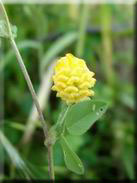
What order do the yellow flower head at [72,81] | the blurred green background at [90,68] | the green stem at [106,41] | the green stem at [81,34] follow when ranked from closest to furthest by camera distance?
the yellow flower head at [72,81] < the blurred green background at [90,68] < the green stem at [81,34] < the green stem at [106,41]

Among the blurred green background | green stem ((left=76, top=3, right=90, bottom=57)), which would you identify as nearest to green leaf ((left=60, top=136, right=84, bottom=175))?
the blurred green background

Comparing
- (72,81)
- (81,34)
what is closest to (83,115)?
(72,81)

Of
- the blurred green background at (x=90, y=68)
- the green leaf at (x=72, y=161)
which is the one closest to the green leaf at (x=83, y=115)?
the green leaf at (x=72, y=161)

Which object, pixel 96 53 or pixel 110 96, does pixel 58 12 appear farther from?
pixel 110 96

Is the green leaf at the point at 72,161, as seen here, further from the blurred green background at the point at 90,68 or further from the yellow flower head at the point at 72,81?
the blurred green background at the point at 90,68

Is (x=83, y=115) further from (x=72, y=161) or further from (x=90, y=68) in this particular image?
(x=90, y=68)

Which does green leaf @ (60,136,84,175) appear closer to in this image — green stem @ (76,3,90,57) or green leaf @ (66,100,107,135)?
green leaf @ (66,100,107,135)
